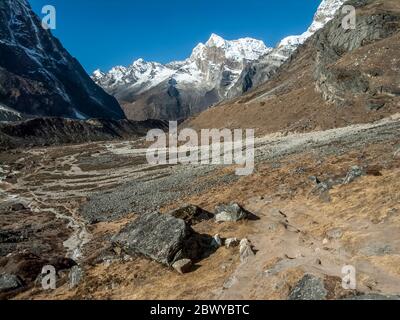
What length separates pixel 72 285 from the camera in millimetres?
26891

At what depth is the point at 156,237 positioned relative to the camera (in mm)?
27328

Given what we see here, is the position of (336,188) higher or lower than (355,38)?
lower

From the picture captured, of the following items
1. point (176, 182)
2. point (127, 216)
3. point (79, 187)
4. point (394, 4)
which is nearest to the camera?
point (127, 216)

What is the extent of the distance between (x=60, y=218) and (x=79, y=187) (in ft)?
111

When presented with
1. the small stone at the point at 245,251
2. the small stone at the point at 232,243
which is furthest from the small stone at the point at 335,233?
the small stone at the point at 232,243

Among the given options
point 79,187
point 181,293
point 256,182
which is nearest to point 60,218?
point 256,182

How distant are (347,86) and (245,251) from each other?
259ft

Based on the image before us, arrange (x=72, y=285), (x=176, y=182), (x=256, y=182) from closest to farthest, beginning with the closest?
(x=72, y=285), (x=256, y=182), (x=176, y=182)

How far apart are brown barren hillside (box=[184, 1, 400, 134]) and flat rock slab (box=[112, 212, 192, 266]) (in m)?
60.0

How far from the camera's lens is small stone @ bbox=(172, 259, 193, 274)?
25.1 meters

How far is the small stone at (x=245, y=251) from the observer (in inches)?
992

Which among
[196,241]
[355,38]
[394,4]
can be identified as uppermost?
[394,4]

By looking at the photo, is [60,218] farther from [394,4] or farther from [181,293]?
[394,4]
